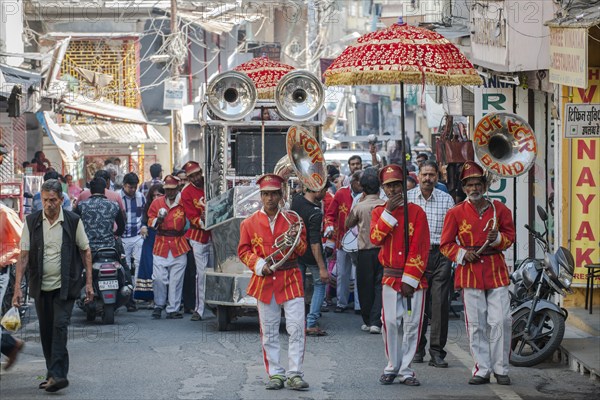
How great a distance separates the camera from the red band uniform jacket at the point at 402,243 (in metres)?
10.9

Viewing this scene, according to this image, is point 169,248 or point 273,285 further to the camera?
point 169,248

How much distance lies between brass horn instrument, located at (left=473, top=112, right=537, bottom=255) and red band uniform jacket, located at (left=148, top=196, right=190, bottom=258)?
17.4 ft

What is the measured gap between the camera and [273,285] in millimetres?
10750

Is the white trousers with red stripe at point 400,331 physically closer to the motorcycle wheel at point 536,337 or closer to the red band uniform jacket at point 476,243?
the red band uniform jacket at point 476,243

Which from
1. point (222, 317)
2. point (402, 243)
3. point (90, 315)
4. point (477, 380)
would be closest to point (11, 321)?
point (402, 243)

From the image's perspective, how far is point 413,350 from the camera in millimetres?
10969

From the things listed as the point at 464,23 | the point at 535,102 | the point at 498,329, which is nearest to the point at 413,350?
the point at 498,329

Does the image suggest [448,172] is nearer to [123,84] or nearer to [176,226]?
[176,226]

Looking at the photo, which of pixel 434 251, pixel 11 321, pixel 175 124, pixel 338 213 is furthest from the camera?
pixel 175 124

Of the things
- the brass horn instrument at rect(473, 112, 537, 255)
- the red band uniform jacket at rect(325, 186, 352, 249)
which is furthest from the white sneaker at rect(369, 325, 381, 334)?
the brass horn instrument at rect(473, 112, 537, 255)

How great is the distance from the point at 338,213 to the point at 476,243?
5655 mm

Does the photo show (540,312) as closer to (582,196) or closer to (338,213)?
(582,196)

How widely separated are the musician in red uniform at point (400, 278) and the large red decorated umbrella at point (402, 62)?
54 cm

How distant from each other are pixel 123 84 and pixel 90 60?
1.24m
